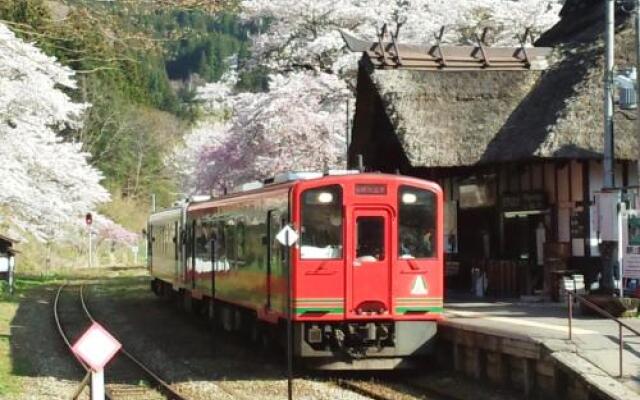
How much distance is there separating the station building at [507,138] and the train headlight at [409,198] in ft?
14.0

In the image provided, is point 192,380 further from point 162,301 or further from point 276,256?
point 162,301

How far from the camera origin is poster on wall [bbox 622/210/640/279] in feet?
49.1

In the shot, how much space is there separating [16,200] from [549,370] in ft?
57.4

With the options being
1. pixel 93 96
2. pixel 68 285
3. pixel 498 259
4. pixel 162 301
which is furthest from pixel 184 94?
pixel 498 259

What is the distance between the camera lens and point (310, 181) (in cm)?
1412

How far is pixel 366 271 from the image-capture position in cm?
1416

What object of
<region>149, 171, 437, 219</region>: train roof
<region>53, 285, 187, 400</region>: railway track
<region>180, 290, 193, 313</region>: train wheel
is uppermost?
<region>149, 171, 437, 219</region>: train roof

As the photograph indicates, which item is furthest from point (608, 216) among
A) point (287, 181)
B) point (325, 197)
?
point (287, 181)

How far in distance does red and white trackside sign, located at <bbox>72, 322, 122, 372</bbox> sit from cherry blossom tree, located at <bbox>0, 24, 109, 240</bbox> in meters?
9.46

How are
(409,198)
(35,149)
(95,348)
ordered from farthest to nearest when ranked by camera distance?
(35,149)
(409,198)
(95,348)

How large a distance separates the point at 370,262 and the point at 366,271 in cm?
13

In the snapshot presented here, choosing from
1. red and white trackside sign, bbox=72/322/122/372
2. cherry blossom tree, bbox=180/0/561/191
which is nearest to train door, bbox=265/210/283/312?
red and white trackside sign, bbox=72/322/122/372

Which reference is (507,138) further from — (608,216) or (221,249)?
A: (221,249)

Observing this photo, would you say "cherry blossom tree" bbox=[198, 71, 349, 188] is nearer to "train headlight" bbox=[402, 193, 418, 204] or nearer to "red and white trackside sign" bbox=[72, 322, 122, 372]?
"train headlight" bbox=[402, 193, 418, 204]
